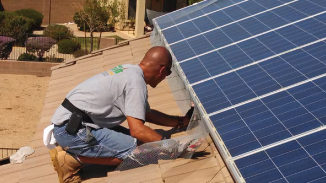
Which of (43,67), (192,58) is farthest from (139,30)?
(192,58)

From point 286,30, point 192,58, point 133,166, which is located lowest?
point 133,166

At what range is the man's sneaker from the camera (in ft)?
20.8

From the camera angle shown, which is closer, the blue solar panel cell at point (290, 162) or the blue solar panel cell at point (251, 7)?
the blue solar panel cell at point (290, 162)

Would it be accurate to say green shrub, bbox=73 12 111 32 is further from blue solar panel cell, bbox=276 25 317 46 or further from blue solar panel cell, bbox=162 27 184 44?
blue solar panel cell, bbox=276 25 317 46

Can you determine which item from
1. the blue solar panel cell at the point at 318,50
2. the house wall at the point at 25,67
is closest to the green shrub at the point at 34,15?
the house wall at the point at 25,67

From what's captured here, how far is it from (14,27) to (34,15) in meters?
6.31

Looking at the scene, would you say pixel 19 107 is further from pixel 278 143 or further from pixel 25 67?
pixel 278 143

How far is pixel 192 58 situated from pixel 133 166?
3.50 m

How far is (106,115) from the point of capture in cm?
624

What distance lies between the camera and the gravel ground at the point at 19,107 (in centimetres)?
1669

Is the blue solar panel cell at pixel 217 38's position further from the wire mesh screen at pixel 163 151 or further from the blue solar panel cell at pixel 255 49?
the wire mesh screen at pixel 163 151

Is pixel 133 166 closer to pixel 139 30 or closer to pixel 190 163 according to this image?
pixel 190 163

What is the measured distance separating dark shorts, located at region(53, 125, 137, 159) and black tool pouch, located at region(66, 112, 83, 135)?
10cm

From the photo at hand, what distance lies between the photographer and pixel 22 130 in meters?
17.4
